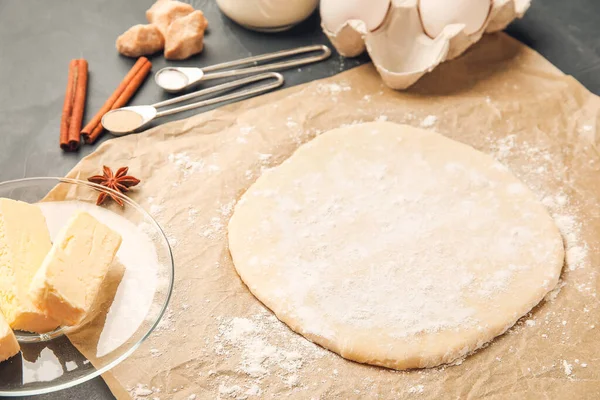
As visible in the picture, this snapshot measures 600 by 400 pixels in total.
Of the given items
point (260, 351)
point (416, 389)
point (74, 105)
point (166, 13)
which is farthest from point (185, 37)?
point (416, 389)

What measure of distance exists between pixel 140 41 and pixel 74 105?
0.94 ft

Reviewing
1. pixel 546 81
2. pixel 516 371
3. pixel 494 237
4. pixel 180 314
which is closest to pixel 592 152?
pixel 546 81

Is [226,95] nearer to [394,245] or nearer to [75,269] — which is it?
[394,245]

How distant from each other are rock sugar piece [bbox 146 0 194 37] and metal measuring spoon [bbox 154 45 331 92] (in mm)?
176

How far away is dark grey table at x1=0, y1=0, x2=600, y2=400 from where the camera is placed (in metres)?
1.70

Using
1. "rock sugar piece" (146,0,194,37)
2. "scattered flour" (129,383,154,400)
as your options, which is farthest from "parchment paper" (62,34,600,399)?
"rock sugar piece" (146,0,194,37)

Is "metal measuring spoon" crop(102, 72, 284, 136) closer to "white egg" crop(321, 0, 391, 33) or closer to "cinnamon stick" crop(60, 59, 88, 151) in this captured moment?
"cinnamon stick" crop(60, 59, 88, 151)

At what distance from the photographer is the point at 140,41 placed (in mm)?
1896

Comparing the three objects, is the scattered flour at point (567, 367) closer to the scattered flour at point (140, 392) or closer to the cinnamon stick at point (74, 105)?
the scattered flour at point (140, 392)

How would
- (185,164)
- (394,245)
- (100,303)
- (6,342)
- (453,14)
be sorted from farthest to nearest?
(453,14) → (185,164) → (394,245) → (100,303) → (6,342)

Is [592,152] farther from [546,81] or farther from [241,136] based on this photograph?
[241,136]

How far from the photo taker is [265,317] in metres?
1.35

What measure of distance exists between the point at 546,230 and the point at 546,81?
1.82 ft

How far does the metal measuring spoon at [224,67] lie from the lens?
182 cm
